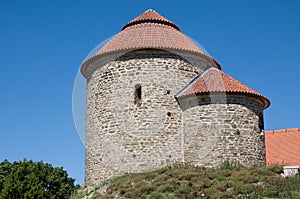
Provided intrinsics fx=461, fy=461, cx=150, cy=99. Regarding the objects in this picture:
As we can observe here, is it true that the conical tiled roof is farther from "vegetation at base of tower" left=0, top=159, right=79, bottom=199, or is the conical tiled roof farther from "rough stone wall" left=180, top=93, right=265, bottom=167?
"vegetation at base of tower" left=0, top=159, right=79, bottom=199

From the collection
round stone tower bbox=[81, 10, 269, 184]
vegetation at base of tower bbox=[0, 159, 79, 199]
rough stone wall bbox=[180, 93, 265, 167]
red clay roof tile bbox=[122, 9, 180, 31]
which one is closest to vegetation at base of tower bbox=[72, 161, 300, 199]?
rough stone wall bbox=[180, 93, 265, 167]

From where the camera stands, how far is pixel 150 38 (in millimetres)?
22203

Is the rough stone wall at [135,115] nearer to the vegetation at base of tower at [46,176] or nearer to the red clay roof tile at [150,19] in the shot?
the red clay roof tile at [150,19]

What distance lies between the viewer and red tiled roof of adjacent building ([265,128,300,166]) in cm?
2458

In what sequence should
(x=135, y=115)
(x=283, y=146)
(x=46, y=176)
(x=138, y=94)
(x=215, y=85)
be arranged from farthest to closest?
(x=46, y=176), (x=283, y=146), (x=138, y=94), (x=135, y=115), (x=215, y=85)

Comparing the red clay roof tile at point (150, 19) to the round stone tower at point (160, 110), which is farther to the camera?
the red clay roof tile at point (150, 19)

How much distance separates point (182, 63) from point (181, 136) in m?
3.63

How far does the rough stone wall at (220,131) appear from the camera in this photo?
1994 cm

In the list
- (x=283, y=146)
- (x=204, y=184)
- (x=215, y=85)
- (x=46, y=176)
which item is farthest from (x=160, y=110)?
(x=46, y=176)

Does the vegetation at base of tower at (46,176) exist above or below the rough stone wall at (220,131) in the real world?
above

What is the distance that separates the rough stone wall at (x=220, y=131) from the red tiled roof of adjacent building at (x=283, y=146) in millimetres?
4153

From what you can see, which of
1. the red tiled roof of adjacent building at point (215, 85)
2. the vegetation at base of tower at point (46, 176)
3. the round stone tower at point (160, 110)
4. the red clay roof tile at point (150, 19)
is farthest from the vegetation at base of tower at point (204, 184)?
the vegetation at base of tower at point (46, 176)

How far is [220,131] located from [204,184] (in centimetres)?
373

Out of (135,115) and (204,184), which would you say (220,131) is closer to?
(204,184)
